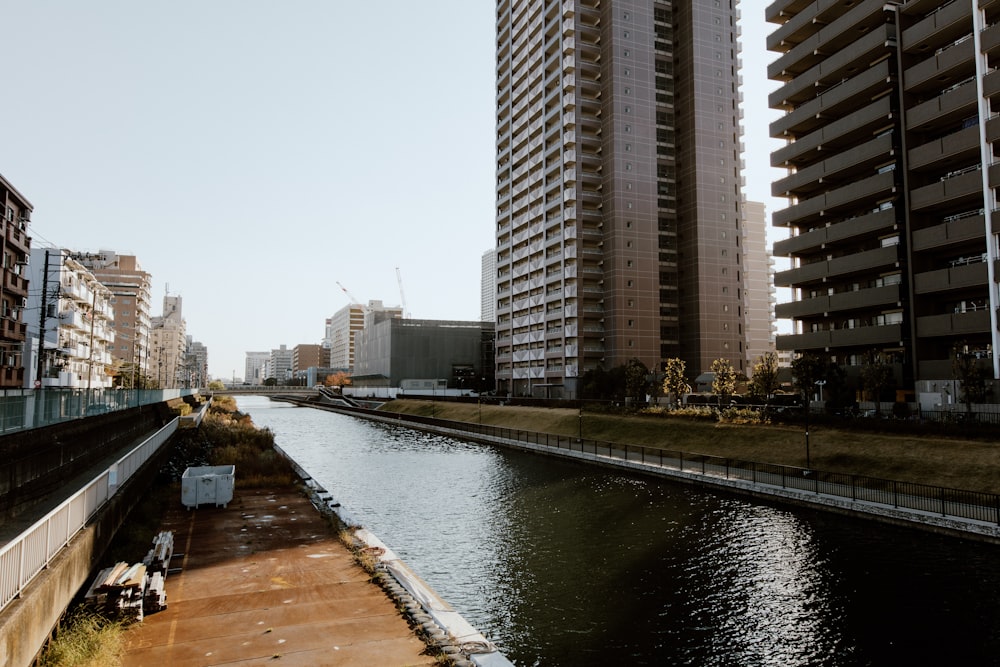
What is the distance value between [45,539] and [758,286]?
183 m

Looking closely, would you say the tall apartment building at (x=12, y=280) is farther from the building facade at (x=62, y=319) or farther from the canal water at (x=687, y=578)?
the canal water at (x=687, y=578)

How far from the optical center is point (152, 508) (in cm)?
2547

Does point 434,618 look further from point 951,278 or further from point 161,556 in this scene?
point 951,278

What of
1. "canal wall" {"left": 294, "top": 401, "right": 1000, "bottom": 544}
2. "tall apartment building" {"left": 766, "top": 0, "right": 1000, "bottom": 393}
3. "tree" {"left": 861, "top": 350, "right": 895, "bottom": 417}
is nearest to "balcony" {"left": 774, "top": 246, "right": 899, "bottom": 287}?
"tall apartment building" {"left": 766, "top": 0, "right": 1000, "bottom": 393}

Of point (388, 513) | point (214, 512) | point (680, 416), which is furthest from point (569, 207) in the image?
point (214, 512)

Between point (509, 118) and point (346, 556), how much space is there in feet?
388

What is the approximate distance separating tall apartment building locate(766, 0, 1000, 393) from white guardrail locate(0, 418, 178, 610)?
181 ft

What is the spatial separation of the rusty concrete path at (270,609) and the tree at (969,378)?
4089 centimetres

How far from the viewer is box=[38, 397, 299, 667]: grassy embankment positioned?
11266 mm

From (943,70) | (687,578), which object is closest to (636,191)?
(943,70)

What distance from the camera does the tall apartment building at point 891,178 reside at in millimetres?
48375

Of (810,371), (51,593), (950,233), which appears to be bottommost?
(51,593)

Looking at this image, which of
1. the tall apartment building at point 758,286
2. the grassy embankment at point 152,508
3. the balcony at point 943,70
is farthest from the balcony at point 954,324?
the tall apartment building at point 758,286

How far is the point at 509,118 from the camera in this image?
412 ft
